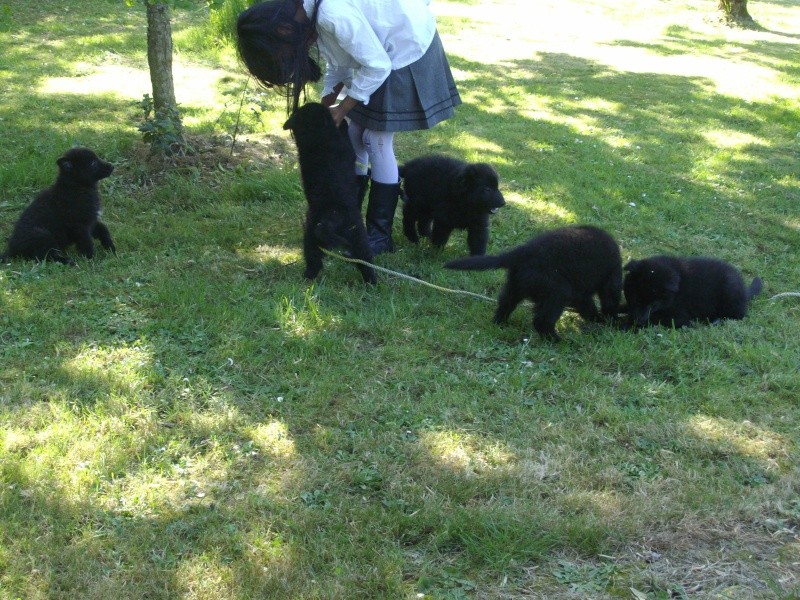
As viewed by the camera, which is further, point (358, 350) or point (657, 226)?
point (657, 226)

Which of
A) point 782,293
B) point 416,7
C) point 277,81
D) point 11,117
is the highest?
point 416,7

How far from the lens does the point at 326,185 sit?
210 inches

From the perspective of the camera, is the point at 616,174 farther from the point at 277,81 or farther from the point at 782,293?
the point at 277,81

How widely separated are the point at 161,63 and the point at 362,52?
3375 millimetres

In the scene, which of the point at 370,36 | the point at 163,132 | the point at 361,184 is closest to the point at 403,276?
the point at 361,184

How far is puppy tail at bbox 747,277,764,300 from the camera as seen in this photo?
5.63m

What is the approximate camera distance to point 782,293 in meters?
5.77

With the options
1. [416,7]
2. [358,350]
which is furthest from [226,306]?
[416,7]

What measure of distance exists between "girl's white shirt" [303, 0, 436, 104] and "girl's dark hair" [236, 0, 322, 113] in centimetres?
11

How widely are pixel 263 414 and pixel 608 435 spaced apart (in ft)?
5.82

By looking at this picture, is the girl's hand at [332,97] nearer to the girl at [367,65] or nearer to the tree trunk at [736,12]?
the girl at [367,65]

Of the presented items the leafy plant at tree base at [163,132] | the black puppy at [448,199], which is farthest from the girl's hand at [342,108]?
the leafy plant at tree base at [163,132]

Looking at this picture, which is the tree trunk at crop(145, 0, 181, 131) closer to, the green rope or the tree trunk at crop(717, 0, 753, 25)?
the green rope

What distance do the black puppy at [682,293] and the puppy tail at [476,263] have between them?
1063 mm
